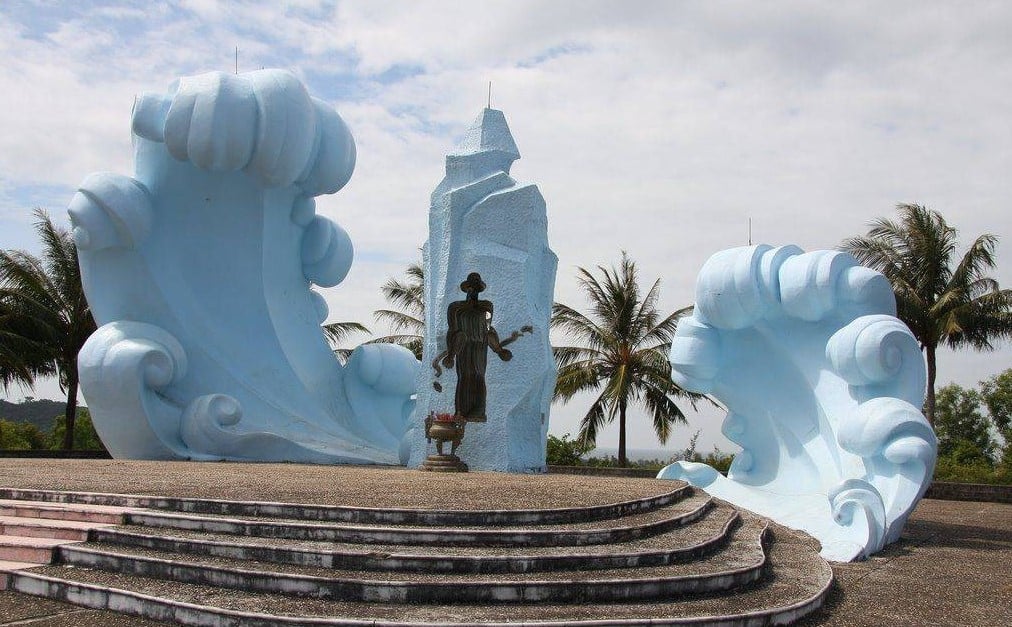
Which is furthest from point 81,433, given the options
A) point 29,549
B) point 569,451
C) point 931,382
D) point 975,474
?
point 29,549

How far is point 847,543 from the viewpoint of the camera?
25.8ft

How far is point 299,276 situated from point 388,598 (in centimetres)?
1041

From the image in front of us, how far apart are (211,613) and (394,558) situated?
979 millimetres

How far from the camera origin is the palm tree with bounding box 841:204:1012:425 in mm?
19391

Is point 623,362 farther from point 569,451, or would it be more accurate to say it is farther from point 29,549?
point 29,549

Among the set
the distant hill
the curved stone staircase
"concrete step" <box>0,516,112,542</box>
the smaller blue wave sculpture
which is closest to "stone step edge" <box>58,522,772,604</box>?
the curved stone staircase

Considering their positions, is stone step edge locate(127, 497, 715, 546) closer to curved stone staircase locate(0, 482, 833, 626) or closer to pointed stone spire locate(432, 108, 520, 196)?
curved stone staircase locate(0, 482, 833, 626)

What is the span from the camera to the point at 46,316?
64.1ft

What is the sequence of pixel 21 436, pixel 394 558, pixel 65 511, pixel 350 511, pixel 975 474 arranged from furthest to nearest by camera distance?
pixel 21 436
pixel 975 474
pixel 65 511
pixel 350 511
pixel 394 558

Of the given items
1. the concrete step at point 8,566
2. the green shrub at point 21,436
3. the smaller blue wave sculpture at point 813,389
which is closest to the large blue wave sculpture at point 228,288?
the smaller blue wave sculpture at point 813,389

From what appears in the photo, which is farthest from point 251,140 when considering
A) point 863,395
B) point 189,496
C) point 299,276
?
point 863,395

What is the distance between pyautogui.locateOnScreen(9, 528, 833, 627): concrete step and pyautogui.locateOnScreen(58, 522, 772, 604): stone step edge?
0.04 meters

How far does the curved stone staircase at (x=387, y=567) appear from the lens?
4758mm

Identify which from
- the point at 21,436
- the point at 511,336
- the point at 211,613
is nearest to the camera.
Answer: the point at 211,613
